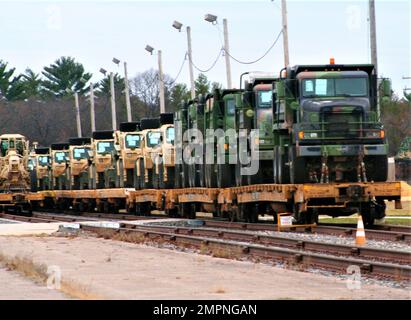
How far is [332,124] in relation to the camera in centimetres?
2795

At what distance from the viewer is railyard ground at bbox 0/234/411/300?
14.9 m

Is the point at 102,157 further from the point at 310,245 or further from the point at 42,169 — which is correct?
the point at 310,245

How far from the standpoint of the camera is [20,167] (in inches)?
2235

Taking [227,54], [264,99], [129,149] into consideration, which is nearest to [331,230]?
[264,99]

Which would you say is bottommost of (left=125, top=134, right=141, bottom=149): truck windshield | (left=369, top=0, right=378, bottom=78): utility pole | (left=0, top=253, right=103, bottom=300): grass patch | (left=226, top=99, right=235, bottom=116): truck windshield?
(left=0, top=253, right=103, bottom=300): grass patch

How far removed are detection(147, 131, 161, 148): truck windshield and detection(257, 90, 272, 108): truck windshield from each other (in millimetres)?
13332

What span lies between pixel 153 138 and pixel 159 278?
91.5ft

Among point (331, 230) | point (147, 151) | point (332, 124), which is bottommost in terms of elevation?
point (331, 230)

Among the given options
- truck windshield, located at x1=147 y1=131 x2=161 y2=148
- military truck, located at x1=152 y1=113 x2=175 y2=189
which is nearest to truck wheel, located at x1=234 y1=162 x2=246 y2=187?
military truck, located at x1=152 y1=113 x2=175 y2=189

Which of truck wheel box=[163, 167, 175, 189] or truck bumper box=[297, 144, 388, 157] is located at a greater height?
truck bumper box=[297, 144, 388, 157]

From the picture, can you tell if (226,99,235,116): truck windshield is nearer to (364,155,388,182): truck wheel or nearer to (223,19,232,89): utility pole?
(364,155,388,182): truck wheel

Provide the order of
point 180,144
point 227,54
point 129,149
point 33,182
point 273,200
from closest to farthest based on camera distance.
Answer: point 273,200, point 180,144, point 129,149, point 227,54, point 33,182

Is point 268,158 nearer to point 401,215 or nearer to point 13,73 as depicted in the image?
point 401,215
